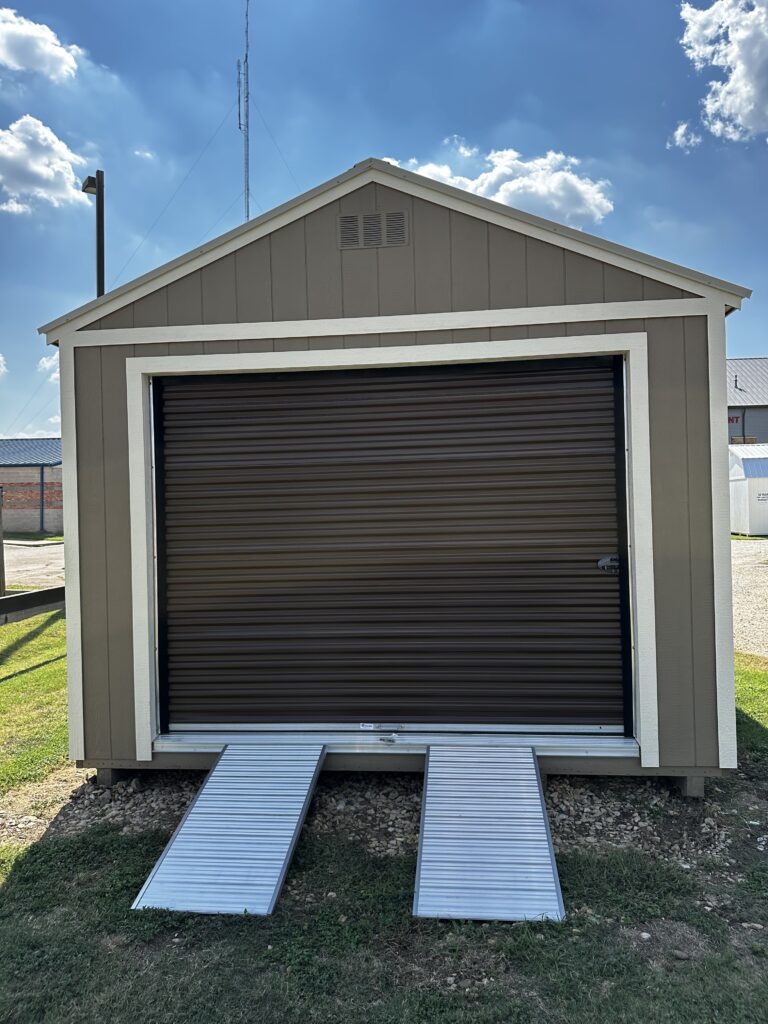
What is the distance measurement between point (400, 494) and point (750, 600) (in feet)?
27.4

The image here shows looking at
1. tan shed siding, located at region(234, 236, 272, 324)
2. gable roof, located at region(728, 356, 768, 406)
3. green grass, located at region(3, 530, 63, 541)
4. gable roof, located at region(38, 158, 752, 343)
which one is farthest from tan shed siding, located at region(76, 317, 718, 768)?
gable roof, located at region(728, 356, 768, 406)

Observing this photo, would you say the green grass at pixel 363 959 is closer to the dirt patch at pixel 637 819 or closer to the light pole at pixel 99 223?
the dirt patch at pixel 637 819

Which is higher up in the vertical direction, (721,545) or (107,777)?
(721,545)

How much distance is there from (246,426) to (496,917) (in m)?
2.86

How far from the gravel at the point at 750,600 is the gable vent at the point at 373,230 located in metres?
5.82

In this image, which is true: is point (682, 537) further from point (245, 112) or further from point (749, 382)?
point (749, 382)

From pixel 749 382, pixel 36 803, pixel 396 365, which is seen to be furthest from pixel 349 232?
pixel 749 382

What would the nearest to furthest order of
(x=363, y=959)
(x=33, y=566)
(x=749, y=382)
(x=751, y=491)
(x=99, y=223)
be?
(x=363, y=959) < (x=99, y=223) < (x=33, y=566) < (x=751, y=491) < (x=749, y=382)

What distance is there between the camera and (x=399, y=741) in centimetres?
358

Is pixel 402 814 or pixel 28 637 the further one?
pixel 28 637

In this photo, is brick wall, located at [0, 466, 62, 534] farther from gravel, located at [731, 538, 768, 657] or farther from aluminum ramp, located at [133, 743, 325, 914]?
aluminum ramp, located at [133, 743, 325, 914]

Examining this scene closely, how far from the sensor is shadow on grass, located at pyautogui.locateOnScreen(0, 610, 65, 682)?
276 inches

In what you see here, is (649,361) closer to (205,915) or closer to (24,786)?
(205,915)

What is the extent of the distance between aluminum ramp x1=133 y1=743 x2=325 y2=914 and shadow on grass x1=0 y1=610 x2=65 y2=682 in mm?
4000
